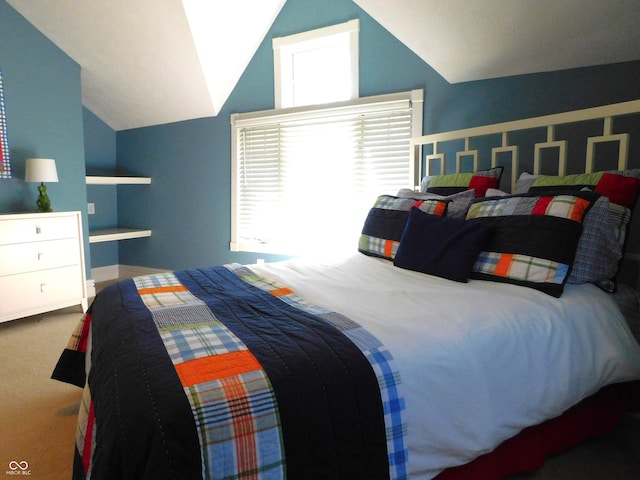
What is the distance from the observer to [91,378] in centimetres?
121

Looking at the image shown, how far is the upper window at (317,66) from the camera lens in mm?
3246

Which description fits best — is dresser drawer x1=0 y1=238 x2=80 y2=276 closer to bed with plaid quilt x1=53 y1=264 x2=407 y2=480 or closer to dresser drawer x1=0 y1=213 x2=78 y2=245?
dresser drawer x1=0 y1=213 x2=78 y2=245

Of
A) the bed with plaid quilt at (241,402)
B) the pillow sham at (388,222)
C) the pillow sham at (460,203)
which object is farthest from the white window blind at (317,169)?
the bed with plaid quilt at (241,402)

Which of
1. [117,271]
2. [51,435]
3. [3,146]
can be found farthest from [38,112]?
[51,435]

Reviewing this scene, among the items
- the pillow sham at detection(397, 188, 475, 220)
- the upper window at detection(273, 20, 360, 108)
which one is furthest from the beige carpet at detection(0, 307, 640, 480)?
the upper window at detection(273, 20, 360, 108)

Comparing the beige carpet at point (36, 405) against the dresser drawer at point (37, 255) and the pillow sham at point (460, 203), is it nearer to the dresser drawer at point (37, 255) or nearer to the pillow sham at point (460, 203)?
the dresser drawer at point (37, 255)

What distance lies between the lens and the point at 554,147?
2.39 m

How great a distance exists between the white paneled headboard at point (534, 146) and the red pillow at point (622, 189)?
0.13m

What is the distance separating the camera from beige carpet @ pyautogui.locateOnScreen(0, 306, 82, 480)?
5.28 ft

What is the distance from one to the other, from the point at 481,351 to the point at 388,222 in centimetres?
122

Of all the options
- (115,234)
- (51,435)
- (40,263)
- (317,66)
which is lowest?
(51,435)

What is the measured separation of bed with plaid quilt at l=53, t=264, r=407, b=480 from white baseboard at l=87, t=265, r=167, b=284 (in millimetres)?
3533

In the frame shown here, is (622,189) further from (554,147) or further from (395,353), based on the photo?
(395,353)

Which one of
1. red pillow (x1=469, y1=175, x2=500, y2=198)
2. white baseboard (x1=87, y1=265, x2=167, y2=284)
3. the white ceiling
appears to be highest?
the white ceiling
